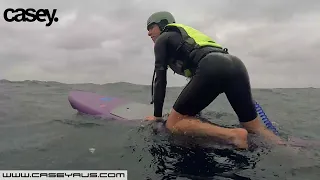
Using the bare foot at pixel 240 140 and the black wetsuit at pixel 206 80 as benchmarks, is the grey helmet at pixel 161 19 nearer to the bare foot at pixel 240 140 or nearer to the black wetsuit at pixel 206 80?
the black wetsuit at pixel 206 80

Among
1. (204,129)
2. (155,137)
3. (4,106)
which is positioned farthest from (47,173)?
(4,106)

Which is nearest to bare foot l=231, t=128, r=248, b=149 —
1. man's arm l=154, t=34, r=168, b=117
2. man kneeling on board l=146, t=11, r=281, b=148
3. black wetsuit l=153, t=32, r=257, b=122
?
man kneeling on board l=146, t=11, r=281, b=148

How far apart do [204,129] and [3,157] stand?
306cm

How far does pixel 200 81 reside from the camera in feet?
17.4

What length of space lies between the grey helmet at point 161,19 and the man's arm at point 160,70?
67cm

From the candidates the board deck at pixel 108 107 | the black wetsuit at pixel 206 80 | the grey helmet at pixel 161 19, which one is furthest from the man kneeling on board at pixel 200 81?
the board deck at pixel 108 107

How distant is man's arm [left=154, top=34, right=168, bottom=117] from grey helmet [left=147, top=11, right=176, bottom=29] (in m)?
0.67

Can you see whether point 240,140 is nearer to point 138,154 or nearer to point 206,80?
point 206,80

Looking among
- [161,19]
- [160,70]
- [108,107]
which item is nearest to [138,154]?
[160,70]

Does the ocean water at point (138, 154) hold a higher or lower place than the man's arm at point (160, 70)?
lower

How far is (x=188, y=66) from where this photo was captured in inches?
229

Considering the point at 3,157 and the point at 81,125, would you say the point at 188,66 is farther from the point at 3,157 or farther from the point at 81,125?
the point at 3,157

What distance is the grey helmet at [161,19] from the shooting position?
649 cm

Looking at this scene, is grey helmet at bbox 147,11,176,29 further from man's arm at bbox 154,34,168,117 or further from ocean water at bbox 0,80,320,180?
ocean water at bbox 0,80,320,180
